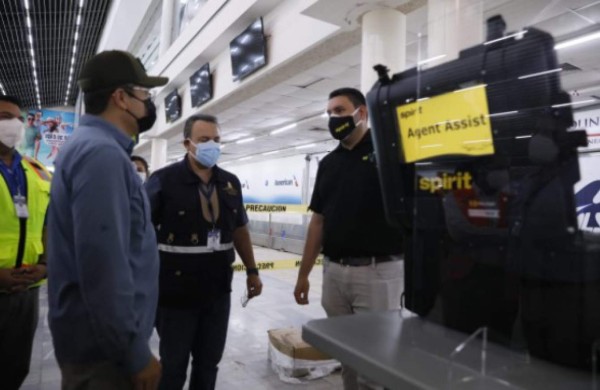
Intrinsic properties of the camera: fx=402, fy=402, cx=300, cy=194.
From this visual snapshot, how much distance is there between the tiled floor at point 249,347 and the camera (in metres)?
2.73

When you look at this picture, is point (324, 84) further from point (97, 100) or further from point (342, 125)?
point (97, 100)

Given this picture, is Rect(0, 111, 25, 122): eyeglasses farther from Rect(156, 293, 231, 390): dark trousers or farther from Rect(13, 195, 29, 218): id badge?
Rect(156, 293, 231, 390): dark trousers

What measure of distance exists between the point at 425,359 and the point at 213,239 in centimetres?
151

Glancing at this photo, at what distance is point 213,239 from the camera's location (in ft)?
6.66

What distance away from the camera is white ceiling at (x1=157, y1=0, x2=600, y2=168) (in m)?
0.65

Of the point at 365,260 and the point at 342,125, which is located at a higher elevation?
the point at 342,125

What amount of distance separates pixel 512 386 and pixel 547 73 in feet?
1.53

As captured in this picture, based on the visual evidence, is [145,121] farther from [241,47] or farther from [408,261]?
[241,47]

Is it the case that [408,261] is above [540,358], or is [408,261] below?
above

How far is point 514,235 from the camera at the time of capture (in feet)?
2.17

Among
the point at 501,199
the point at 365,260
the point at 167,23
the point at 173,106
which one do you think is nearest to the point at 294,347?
the point at 365,260

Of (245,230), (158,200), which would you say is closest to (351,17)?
(245,230)

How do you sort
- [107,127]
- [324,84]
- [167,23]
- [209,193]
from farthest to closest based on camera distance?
1. [167,23]
2. [324,84]
3. [209,193]
4. [107,127]

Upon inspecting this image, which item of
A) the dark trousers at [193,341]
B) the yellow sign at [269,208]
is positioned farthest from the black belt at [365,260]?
the yellow sign at [269,208]
